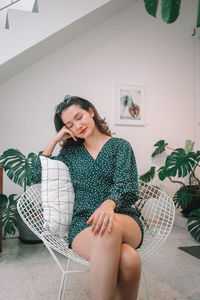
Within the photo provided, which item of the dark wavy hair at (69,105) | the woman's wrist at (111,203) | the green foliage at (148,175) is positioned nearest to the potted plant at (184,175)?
the green foliage at (148,175)

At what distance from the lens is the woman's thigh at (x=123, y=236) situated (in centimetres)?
119

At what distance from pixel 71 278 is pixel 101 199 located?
78 cm

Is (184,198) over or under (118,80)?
under

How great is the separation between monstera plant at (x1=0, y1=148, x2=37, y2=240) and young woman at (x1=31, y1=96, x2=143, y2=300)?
760 millimetres

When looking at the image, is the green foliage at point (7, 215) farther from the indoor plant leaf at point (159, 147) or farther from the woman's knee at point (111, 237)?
the indoor plant leaf at point (159, 147)

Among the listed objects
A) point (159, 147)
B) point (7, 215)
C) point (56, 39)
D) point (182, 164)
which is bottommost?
point (7, 215)

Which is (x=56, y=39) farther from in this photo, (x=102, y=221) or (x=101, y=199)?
(x=102, y=221)

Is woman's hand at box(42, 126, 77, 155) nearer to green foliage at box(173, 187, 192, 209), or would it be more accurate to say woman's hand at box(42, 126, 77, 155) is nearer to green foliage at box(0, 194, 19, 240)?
green foliage at box(0, 194, 19, 240)

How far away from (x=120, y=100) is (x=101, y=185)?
219 centimetres

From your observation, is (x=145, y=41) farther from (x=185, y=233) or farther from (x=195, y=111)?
(x=185, y=233)

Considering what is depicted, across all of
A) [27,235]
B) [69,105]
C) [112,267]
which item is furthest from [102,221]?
[27,235]

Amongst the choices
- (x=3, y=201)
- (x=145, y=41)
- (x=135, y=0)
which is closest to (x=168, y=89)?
(x=145, y=41)

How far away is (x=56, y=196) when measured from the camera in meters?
1.53

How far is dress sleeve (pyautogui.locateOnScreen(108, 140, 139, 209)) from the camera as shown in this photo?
134cm
